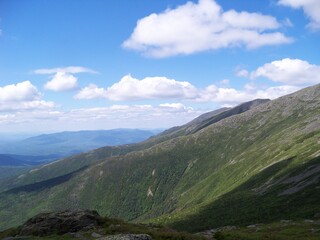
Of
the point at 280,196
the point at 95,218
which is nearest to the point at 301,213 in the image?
the point at 280,196

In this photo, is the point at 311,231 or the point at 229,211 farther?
the point at 229,211

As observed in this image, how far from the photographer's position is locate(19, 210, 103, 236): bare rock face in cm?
4700

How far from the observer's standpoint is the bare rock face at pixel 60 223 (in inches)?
1850

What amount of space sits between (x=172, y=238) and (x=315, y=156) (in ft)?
568

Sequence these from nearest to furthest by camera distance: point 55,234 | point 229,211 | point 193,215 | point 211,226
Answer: point 55,234 < point 211,226 < point 229,211 < point 193,215

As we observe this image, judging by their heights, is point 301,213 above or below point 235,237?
below

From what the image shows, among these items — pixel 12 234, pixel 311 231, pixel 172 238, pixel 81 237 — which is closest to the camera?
pixel 172 238

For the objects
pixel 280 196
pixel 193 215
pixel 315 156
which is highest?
pixel 315 156

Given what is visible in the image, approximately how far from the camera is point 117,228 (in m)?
44.2

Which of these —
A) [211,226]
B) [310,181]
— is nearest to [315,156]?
[310,181]

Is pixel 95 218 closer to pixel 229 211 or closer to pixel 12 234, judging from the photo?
pixel 12 234

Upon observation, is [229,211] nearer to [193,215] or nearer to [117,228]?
[193,215]

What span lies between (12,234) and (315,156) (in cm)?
17645

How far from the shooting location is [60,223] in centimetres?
4847
